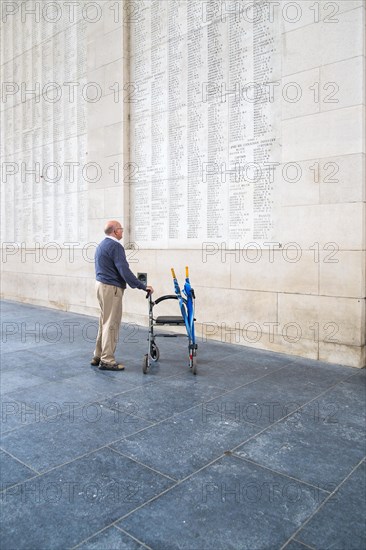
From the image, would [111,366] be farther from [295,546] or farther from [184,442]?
[295,546]

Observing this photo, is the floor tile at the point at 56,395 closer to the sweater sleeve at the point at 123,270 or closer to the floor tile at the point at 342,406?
the sweater sleeve at the point at 123,270

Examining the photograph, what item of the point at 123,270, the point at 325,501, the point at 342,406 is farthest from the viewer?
the point at 123,270

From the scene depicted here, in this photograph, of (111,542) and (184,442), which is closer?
(111,542)

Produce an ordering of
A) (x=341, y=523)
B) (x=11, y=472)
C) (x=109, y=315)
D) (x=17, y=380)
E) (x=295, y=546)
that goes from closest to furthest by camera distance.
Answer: (x=295, y=546)
(x=341, y=523)
(x=11, y=472)
(x=17, y=380)
(x=109, y=315)

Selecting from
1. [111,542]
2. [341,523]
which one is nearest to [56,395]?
[111,542]

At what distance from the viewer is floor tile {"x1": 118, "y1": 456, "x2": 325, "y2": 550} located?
75.9 inches

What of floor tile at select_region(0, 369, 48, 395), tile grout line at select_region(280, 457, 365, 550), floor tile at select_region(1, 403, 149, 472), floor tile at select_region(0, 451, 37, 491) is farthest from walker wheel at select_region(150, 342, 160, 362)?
tile grout line at select_region(280, 457, 365, 550)

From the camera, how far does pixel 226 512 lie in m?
2.12

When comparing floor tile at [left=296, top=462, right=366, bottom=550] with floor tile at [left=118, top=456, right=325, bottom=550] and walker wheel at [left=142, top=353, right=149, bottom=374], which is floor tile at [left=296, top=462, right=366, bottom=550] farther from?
walker wheel at [left=142, top=353, right=149, bottom=374]

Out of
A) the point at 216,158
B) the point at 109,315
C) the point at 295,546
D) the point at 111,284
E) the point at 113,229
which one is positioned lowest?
the point at 295,546

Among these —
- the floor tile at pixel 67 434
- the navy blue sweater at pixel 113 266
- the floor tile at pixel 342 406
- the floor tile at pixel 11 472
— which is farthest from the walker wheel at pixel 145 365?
the floor tile at pixel 11 472

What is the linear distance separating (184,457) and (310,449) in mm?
810

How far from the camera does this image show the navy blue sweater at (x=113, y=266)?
15.0ft

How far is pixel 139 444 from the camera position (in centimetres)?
286
